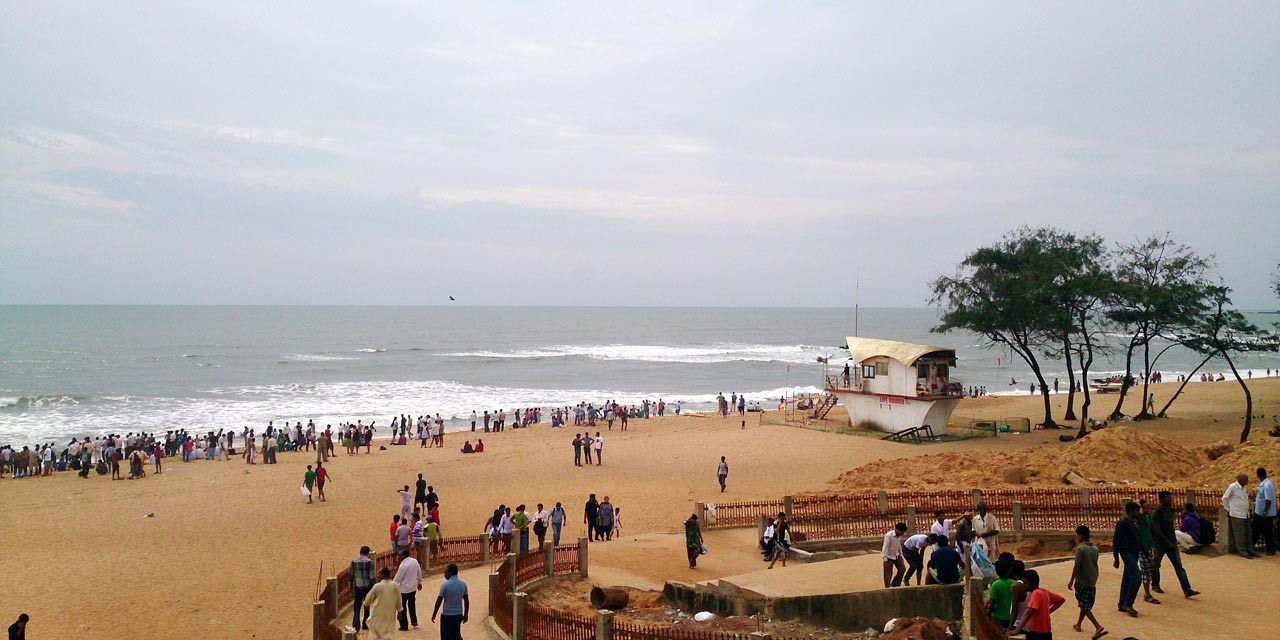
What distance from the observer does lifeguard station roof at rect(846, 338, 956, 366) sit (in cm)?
3328

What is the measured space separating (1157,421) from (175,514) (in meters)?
40.2

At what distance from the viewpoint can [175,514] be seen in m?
22.9

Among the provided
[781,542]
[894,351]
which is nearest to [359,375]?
[894,351]

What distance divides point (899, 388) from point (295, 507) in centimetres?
2407

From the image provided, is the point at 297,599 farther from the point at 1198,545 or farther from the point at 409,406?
the point at 409,406

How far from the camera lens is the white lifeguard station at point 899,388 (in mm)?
33312

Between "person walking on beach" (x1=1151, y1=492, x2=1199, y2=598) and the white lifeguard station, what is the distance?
22.9 meters

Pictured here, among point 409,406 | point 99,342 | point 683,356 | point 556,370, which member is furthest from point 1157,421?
point 99,342

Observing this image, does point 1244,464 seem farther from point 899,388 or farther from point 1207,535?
point 899,388

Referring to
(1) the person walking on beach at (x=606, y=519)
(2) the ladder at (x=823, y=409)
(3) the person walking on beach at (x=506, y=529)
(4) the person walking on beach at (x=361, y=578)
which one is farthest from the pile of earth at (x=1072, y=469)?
(2) the ladder at (x=823, y=409)

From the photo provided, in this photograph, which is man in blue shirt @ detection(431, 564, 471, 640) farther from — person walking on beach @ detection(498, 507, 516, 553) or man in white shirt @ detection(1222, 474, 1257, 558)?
man in white shirt @ detection(1222, 474, 1257, 558)

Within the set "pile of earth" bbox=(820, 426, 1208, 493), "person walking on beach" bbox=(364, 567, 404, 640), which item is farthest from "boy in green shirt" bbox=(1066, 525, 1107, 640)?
"pile of earth" bbox=(820, 426, 1208, 493)

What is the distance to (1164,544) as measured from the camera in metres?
9.86

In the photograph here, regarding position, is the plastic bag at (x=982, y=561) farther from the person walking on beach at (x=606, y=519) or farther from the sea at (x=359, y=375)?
the sea at (x=359, y=375)
